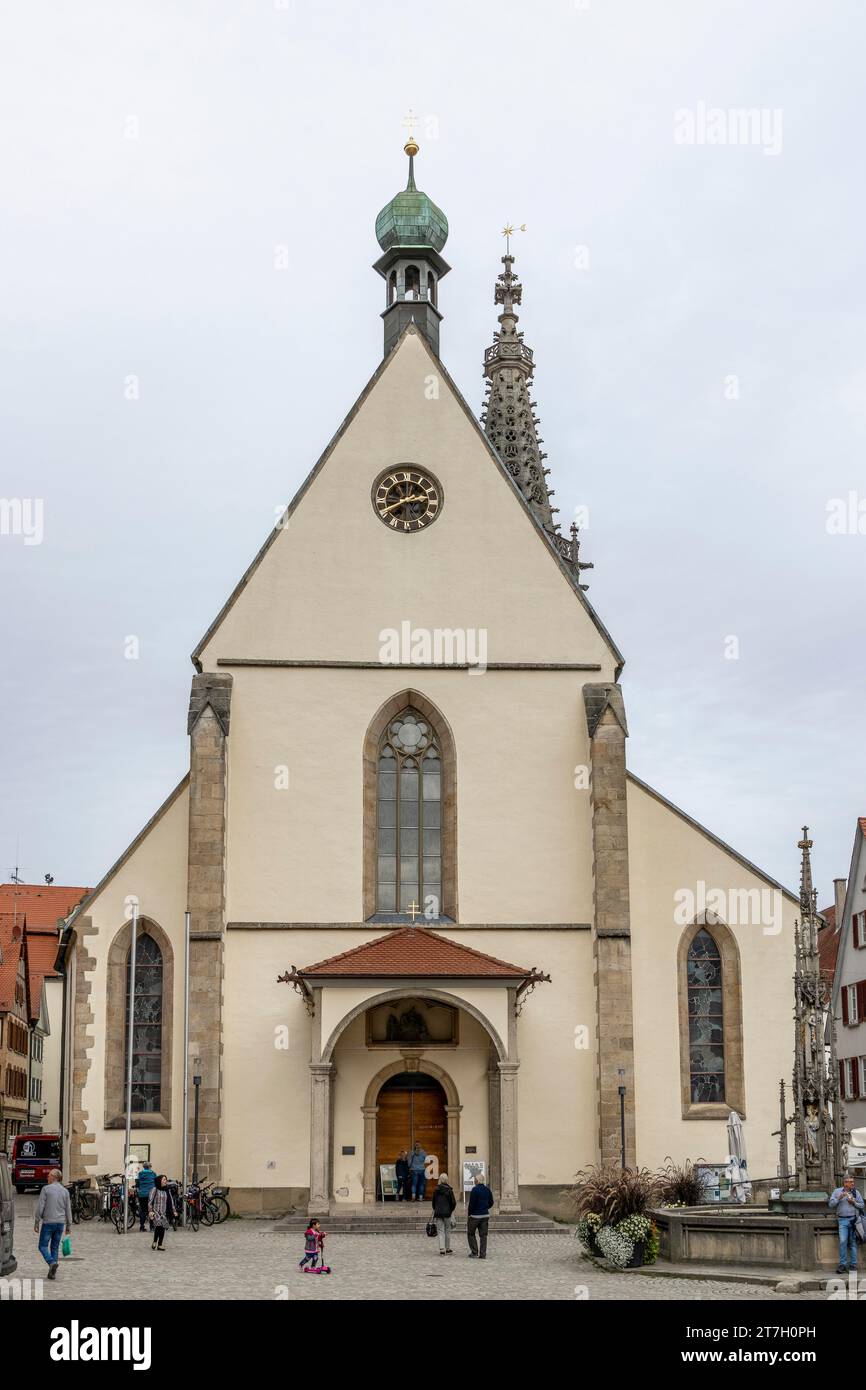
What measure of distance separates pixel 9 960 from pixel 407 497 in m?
37.2

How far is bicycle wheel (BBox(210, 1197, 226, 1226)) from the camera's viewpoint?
27078mm

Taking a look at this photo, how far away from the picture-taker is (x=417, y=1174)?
1088 inches

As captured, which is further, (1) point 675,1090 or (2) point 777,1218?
(1) point 675,1090

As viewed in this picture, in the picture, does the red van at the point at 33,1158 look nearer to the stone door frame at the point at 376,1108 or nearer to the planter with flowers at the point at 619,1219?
the stone door frame at the point at 376,1108

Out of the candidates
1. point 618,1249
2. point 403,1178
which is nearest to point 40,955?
point 403,1178

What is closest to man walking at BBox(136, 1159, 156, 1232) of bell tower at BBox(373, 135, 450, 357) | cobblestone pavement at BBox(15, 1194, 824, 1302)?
cobblestone pavement at BBox(15, 1194, 824, 1302)

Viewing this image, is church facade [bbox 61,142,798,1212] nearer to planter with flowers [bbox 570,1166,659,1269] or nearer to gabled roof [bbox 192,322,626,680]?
gabled roof [bbox 192,322,626,680]

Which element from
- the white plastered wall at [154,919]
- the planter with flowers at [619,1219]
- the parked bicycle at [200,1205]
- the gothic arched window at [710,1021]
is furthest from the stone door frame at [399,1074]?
the planter with flowers at [619,1219]

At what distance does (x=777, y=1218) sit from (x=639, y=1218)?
1.57m

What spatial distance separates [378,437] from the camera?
103ft

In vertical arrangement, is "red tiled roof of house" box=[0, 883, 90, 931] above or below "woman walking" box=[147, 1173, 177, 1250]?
above

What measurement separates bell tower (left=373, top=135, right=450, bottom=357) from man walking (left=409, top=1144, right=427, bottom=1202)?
16.3 metres
